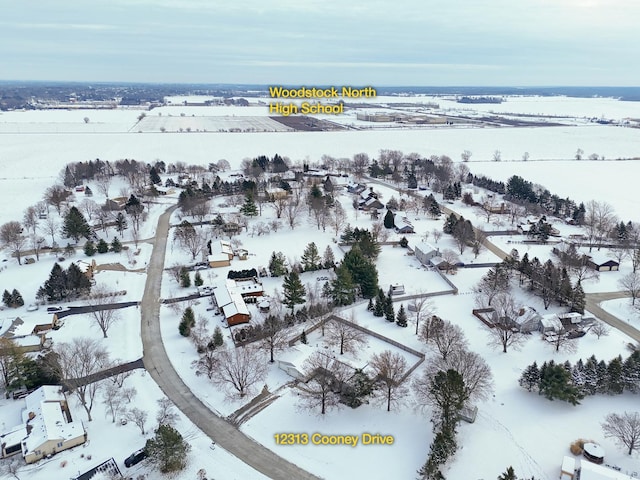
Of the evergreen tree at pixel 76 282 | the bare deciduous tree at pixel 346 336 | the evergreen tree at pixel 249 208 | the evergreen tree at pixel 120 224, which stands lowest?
the bare deciduous tree at pixel 346 336

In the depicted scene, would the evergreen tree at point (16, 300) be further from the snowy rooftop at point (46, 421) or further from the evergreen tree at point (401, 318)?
the evergreen tree at point (401, 318)

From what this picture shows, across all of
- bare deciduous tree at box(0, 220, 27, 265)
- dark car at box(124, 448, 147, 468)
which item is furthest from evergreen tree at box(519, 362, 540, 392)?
bare deciduous tree at box(0, 220, 27, 265)

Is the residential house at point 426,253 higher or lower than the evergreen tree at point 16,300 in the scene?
higher

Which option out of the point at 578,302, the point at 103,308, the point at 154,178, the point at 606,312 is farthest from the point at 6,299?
the point at 606,312

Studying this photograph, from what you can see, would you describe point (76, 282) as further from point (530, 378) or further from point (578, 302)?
point (578, 302)

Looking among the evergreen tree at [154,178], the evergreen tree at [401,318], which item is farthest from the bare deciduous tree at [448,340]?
the evergreen tree at [154,178]
